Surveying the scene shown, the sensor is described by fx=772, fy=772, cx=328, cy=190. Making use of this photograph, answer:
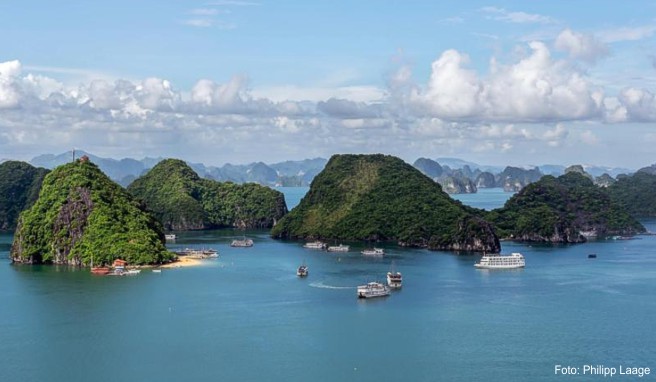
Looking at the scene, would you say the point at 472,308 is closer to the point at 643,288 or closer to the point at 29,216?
the point at 643,288


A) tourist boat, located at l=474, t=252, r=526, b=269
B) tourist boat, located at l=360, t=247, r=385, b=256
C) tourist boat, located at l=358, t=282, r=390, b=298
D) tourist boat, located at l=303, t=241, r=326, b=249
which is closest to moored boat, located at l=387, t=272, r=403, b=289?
tourist boat, located at l=358, t=282, r=390, b=298

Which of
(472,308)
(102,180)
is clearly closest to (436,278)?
(472,308)

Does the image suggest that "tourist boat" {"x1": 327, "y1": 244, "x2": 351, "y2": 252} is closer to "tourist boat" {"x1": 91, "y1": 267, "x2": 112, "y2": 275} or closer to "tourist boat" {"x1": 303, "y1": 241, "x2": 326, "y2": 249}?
"tourist boat" {"x1": 303, "y1": 241, "x2": 326, "y2": 249}

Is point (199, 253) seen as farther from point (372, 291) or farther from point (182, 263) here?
point (372, 291)

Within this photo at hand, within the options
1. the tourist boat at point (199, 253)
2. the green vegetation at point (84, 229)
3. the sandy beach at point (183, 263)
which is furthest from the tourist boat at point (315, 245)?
the green vegetation at point (84, 229)

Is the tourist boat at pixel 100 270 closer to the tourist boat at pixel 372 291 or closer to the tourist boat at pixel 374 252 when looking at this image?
the tourist boat at pixel 372 291

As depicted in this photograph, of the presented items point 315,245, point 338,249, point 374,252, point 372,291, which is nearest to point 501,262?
point 374,252
